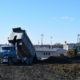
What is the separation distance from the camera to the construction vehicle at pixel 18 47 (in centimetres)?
3031

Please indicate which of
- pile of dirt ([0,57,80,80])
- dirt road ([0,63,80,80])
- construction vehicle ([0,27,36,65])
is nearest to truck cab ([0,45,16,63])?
construction vehicle ([0,27,36,65])

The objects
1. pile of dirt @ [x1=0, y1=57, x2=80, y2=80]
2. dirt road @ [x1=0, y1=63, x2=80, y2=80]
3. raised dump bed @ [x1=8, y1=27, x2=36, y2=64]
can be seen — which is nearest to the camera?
dirt road @ [x1=0, y1=63, x2=80, y2=80]

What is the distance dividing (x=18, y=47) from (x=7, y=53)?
176 centimetres

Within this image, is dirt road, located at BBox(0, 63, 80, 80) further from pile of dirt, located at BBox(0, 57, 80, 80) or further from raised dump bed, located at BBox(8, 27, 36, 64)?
raised dump bed, located at BBox(8, 27, 36, 64)

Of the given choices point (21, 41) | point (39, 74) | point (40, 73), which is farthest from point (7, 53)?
point (39, 74)

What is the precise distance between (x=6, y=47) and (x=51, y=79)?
576 inches

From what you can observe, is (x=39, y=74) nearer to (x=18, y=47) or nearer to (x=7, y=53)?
(x=7, y=53)

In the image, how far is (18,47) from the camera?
3125cm

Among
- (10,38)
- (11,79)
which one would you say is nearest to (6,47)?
(10,38)

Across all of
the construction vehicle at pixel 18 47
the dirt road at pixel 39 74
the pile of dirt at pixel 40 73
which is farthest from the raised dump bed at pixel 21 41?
the dirt road at pixel 39 74

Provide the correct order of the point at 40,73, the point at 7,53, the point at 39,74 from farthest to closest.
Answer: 1. the point at 7,53
2. the point at 40,73
3. the point at 39,74

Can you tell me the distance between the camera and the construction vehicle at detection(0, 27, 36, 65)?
99.5 feet

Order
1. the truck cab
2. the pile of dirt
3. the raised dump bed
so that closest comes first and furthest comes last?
the pile of dirt < the truck cab < the raised dump bed

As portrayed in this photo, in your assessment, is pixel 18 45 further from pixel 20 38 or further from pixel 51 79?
pixel 51 79
